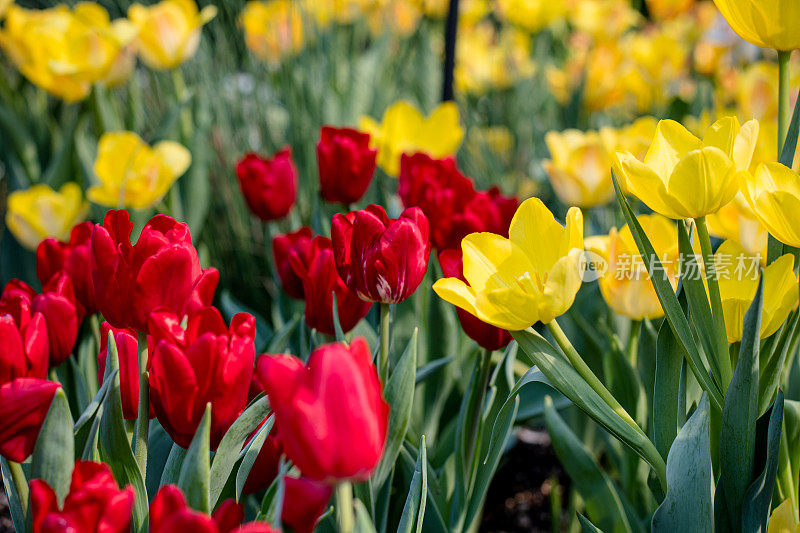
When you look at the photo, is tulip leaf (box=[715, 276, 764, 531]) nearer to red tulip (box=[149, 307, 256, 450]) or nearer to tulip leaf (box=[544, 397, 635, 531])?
tulip leaf (box=[544, 397, 635, 531])

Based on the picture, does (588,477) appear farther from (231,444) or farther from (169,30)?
(169,30)

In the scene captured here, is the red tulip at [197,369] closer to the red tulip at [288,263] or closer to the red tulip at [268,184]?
the red tulip at [288,263]

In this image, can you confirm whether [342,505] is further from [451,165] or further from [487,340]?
[451,165]

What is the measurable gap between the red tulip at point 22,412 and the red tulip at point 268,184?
68cm

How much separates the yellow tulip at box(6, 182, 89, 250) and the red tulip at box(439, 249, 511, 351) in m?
0.81

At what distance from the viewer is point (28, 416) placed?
0.54 meters

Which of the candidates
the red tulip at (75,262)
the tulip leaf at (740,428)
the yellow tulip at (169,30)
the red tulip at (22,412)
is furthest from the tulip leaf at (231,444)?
the yellow tulip at (169,30)

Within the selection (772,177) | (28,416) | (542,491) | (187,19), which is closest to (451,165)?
(772,177)

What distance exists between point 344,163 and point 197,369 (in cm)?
59

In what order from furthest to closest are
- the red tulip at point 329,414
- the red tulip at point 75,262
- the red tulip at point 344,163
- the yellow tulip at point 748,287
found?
the red tulip at point 344,163
the red tulip at point 75,262
the yellow tulip at point 748,287
the red tulip at point 329,414

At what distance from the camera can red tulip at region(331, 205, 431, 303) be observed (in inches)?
25.2

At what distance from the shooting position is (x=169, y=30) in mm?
1552

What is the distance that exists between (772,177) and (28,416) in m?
0.59

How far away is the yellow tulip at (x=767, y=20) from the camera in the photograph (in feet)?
2.13
